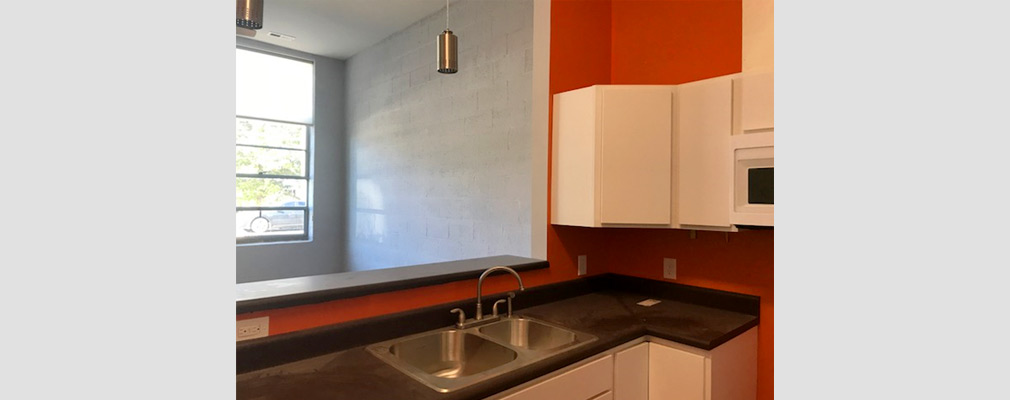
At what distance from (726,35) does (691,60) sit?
0.19 m

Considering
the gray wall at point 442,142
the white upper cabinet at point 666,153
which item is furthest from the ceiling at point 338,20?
the white upper cabinet at point 666,153

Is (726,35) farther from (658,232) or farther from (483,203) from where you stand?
(483,203)

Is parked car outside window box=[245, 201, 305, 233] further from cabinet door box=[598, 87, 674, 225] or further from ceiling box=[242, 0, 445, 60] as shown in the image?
cabinet door box=[598, 87, 674, 225]

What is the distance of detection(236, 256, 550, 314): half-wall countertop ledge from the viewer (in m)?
1.54

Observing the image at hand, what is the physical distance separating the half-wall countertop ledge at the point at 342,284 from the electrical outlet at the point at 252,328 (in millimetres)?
40

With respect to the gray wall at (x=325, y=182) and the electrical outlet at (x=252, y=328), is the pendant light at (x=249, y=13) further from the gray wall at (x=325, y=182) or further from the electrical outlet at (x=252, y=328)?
the gray wall at (x=325, y=182)

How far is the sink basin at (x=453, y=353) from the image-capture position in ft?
6.04

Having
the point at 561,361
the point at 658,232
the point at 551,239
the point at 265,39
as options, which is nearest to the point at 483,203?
the point at 551,239

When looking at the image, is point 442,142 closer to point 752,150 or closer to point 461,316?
point 461,316

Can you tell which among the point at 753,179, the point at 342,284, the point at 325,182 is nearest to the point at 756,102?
the point at 753,179

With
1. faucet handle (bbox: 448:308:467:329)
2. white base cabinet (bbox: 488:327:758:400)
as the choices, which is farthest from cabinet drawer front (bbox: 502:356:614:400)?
faucet handle (bbox: 448:308:467:329)

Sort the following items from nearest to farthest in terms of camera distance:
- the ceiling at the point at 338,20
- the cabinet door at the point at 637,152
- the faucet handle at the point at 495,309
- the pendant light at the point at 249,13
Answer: the pendant light at the point at 249,13, the faucet handle at the point at 495,309, the cabinet door at the point at 637,152, the ceiling at the point at 338,20

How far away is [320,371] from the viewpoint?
4.95 feet

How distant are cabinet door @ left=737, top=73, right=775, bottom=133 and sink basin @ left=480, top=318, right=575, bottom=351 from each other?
44.4 inches
